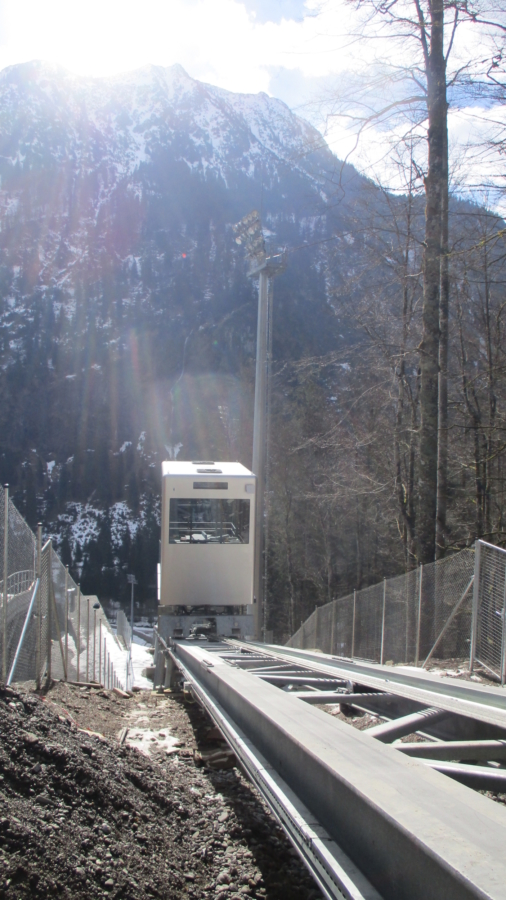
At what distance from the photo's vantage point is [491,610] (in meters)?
8.32

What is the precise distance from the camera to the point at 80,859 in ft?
9.21

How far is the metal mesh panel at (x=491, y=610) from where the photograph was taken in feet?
26.1

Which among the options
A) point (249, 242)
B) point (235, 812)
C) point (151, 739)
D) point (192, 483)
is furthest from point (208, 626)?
point (249, 242)

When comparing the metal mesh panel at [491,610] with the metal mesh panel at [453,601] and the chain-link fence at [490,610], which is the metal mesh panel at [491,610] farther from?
the metal mesh panel at [453,601]

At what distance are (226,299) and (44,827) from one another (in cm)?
20135

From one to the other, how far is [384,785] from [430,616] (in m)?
9.45

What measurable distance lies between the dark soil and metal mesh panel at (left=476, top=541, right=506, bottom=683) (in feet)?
14.2

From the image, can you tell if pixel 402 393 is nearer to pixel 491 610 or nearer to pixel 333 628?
pixel 333 628

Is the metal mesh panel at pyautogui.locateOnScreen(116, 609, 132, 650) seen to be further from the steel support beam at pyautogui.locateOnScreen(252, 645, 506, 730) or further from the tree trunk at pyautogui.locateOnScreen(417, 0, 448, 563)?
the steel support beam at pyautogui.locateOnScreen(252, 645, 506, 730)

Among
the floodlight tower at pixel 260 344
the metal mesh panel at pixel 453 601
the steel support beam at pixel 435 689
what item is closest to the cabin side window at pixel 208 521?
the floodlight tower at pixel 260 344

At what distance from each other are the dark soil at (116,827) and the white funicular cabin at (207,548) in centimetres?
1063

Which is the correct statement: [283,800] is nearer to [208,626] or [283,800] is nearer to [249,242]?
[208,626]

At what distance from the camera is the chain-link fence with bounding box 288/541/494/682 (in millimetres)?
8336

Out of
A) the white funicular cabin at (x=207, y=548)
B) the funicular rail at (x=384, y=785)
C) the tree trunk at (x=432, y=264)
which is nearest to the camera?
the funicular rail at (x=384, y=785)
